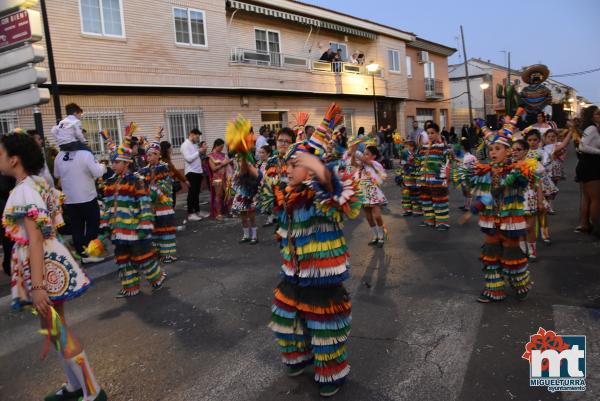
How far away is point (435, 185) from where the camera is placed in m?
8.49

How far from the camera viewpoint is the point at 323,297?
127 inches

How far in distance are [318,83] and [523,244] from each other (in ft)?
56.8

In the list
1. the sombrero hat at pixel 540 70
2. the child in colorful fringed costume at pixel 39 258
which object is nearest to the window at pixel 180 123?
the sombrero hat at pixel 540 70

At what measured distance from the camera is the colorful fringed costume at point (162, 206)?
21.5ft

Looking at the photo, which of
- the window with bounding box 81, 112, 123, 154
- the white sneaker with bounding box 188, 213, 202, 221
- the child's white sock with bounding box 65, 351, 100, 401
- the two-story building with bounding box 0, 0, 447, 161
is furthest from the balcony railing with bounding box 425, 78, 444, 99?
the child's white sock with bounding box 65, 351, 100, 401

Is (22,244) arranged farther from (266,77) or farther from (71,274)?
(266,77)

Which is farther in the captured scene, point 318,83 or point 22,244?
point 318,83

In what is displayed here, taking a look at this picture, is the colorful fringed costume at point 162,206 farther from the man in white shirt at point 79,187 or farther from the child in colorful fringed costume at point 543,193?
the child in colorful fringed costume at point 543,193

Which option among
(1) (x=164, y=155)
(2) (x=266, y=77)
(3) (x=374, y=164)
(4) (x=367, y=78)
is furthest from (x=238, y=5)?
(3) (x=374, y=164)

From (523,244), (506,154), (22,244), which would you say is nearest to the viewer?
(22,244)

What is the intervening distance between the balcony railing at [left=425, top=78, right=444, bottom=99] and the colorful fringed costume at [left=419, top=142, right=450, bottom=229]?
24.8 meters

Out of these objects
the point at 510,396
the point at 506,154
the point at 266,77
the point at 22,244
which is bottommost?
the point at 510,396

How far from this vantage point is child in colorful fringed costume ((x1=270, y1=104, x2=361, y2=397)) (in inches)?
124

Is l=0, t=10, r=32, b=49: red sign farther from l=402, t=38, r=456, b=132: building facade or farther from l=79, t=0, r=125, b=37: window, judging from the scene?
l=402, t=38, r=456, b=132: building facade
